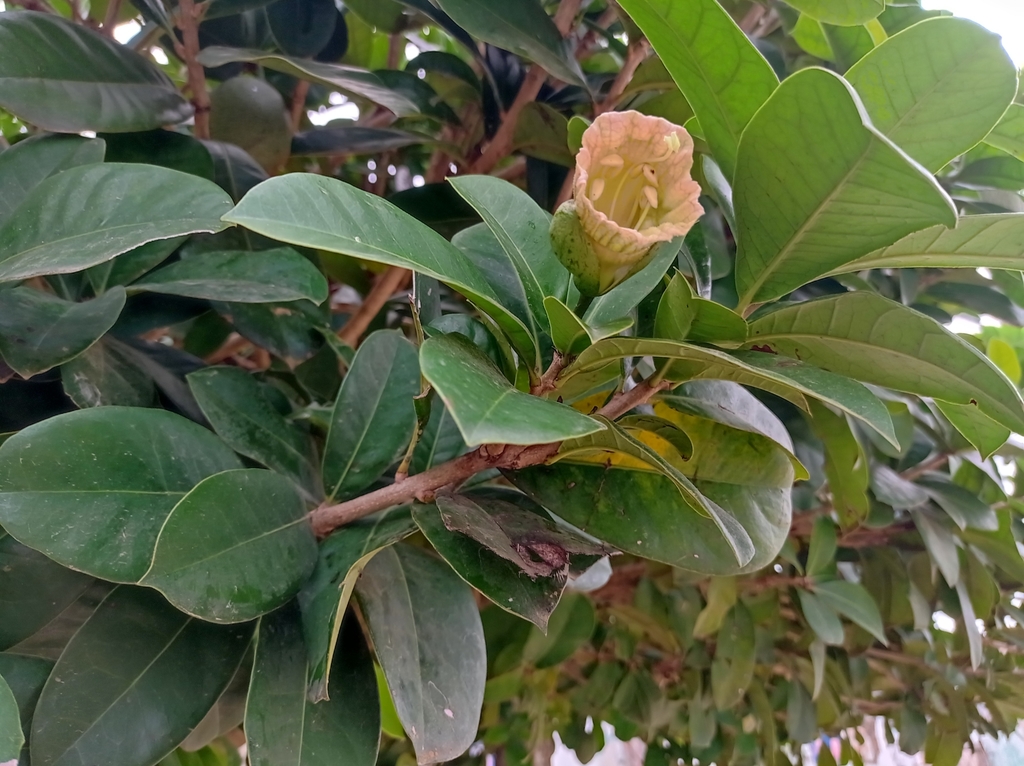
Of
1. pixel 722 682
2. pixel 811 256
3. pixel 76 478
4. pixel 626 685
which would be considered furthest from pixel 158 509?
pixel 626 685

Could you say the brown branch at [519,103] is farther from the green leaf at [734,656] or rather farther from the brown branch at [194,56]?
the green leaf at [734,656]

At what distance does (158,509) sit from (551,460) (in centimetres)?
24

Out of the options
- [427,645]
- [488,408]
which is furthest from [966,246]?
[427,645]

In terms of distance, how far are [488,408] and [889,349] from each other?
23 cm

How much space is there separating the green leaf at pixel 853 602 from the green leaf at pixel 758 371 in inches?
26.5

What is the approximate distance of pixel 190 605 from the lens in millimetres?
337

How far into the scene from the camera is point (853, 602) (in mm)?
894

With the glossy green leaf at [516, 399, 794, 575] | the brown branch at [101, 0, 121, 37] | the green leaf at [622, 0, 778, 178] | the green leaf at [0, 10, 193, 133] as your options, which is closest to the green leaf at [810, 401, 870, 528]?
the glossy green leaf at [516, 399, 794, 575]

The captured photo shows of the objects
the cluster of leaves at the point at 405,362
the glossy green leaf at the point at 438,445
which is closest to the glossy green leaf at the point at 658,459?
the cluster of leaves at the point at 405,362

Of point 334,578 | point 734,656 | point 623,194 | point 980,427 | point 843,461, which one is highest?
point 623,194

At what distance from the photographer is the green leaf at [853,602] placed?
2.88ft

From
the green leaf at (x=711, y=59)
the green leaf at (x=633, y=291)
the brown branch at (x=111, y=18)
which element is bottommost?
the green leaf at (x=633, y=291)

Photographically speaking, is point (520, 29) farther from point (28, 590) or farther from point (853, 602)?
point (853, 602)

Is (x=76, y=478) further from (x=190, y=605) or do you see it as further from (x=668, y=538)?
(x=668, y=538)
